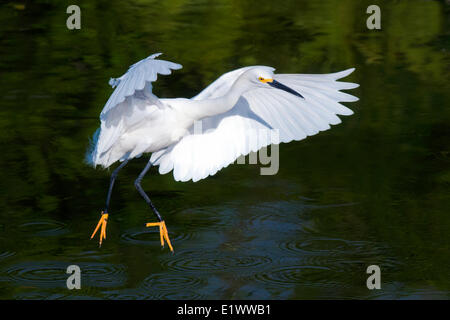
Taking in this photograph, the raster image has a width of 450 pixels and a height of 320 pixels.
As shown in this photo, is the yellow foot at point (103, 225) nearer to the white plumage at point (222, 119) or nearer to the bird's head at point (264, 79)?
the white plumage at point (222, 119)

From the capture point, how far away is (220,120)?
20.7 feet

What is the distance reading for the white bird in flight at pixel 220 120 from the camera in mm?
5988

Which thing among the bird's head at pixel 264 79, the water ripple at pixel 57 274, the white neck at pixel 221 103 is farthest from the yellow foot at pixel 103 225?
the bird's head at pixel 264 79

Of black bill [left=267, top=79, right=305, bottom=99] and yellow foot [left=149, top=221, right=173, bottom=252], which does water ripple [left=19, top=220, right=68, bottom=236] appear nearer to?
yellow foot [left=149, top=221, right=173, bottom=252]

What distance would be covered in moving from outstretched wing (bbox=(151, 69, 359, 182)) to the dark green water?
603 millimetres

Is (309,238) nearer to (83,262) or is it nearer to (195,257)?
(195,257)

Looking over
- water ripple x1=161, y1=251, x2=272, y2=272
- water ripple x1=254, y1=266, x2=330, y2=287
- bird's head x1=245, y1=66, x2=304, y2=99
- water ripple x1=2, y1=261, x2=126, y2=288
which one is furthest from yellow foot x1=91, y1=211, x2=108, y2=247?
bird's head x1=245, y1=66, x2=304, y2=99

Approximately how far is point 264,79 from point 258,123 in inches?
15.5

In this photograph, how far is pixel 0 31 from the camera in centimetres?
1268

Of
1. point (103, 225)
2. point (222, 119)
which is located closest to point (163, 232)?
point (103, 225)

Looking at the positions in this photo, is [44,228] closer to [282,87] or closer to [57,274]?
[57,274]

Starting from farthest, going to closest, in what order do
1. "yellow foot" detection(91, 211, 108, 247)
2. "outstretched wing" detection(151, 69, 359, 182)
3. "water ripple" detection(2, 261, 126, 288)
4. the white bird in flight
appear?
"yellow foot" detection(91, 211, 108, 247)
"outstretched wing" detection(151, 69, 359, 182)
the white bird in flight
"water ripple" detection(2, 261, 126, 288)

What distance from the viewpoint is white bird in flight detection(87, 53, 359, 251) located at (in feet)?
19.6

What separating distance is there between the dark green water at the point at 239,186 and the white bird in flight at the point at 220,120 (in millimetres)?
489
